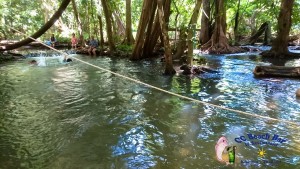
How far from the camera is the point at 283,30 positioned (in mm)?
13352

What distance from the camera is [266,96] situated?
6785 millimetres

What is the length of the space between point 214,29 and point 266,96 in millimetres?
10424

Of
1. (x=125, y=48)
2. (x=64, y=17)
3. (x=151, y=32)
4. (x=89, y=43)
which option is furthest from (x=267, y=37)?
(x=64, y=17)

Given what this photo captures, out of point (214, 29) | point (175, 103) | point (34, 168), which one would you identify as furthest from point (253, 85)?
point (214, 29)

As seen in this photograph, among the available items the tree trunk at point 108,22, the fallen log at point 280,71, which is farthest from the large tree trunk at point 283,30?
the tree trunk at point 108,22

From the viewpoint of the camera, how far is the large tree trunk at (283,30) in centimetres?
1303

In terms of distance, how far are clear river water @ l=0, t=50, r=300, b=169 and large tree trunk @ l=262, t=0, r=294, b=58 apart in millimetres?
5782

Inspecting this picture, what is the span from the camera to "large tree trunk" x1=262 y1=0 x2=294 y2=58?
13.0m

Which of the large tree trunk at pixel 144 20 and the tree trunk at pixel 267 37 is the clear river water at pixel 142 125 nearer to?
the large tree trunk at pixel 144 20

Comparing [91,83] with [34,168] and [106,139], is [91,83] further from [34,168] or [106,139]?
[34,168]

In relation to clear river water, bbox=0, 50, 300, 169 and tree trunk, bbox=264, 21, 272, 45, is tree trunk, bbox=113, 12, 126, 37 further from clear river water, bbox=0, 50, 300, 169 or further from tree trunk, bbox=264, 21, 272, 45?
clear river water, bbox=0, 50, 300, 169

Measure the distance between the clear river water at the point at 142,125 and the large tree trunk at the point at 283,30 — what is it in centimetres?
578

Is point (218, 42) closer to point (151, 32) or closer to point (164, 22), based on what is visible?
point (151, 32)

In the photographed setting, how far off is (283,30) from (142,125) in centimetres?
1079
